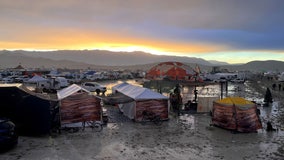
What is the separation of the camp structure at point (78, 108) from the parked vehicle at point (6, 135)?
15.6 ft

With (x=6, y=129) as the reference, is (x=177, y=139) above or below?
below

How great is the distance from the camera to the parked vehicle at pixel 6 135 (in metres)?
11.7

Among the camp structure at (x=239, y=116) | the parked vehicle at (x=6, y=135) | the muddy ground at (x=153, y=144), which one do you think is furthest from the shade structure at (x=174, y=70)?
the parked vehicle at (x=6, y=135)

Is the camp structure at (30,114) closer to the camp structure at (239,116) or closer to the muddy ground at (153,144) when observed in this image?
the muddy ground at (153,144)

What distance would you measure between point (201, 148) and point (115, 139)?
4.00m

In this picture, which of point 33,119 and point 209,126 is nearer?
point 33,119

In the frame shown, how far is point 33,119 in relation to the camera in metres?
14.9

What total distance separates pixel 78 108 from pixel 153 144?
5396mm

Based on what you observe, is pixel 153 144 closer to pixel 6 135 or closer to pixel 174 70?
pixel 6 135

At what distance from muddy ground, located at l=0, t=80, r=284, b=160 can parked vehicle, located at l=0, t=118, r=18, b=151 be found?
0.29 meters

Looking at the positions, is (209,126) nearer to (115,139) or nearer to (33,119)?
(115,139)

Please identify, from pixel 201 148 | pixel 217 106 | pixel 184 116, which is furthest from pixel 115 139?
pixel 184 116

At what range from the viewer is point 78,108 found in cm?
1723

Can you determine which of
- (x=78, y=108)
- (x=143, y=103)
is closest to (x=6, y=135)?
(x=78, y=108)
